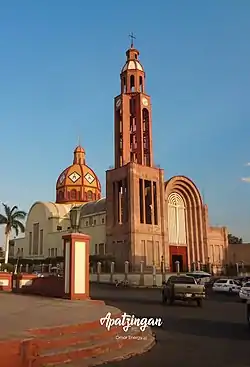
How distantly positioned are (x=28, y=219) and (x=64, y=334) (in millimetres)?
62418

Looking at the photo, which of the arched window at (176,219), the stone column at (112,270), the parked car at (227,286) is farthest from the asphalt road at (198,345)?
the arched window at (176,219)

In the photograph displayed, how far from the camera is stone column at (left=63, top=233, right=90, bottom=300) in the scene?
1496cm

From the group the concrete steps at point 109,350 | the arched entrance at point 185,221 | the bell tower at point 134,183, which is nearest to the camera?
the concrete steps at point 109,350

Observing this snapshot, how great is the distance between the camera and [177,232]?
53.7m

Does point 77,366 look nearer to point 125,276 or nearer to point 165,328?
point 165,328

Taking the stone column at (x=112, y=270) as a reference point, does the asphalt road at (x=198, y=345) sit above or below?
below

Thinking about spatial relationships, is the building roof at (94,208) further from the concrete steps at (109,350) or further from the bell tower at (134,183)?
the concrete steps at (109,350)

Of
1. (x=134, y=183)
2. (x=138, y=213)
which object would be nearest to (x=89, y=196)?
(x=134, y=183)

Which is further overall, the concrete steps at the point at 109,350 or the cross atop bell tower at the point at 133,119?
the cross atop bell tower at the point at 133,119

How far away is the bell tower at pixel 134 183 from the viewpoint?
4622 centimetres

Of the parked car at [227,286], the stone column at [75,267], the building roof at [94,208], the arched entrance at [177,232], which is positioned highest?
the building roof at [94,208]

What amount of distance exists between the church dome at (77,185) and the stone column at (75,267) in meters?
51.3

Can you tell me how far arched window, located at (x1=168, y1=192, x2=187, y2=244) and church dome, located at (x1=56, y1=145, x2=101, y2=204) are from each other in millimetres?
17176

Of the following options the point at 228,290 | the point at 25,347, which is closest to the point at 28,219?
the point at 228,290
